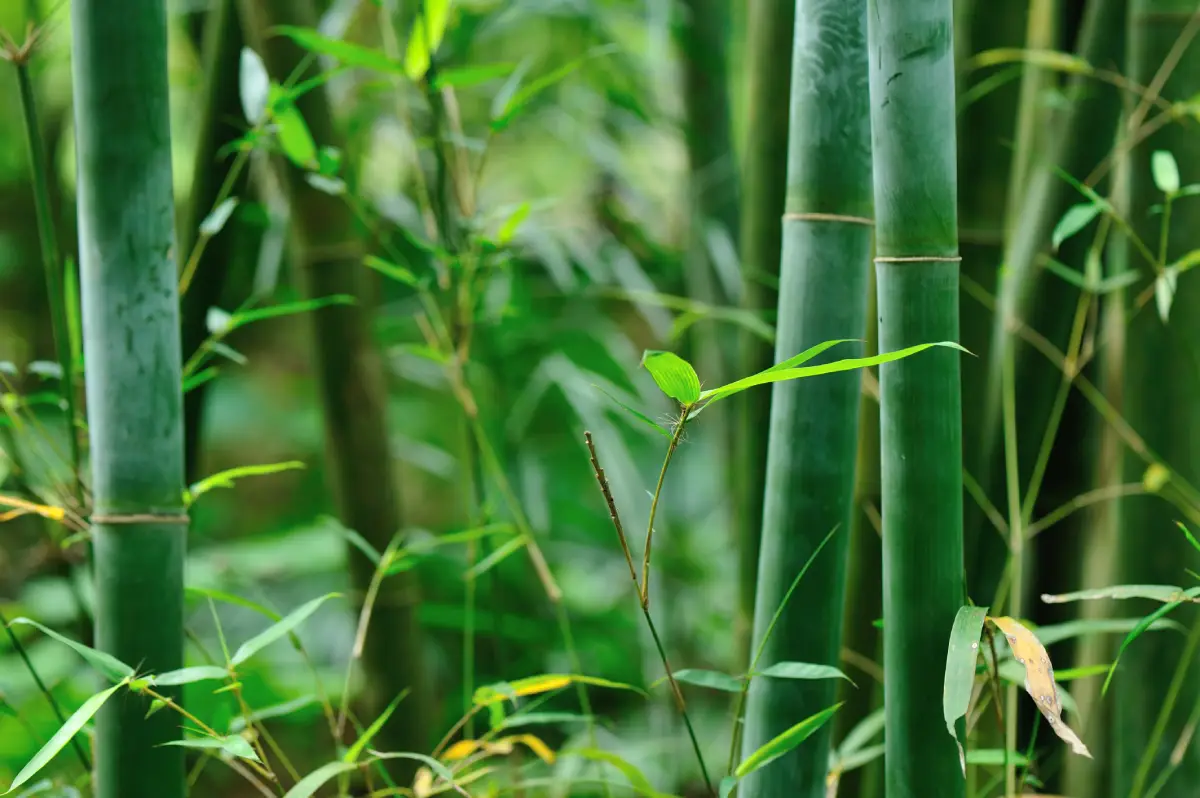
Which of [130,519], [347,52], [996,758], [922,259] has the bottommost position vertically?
[996,758]

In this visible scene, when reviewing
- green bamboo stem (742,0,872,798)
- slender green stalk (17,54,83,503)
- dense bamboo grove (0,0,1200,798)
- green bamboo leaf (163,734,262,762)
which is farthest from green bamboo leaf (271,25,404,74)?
green bamboo leaf (163,734,262,762)

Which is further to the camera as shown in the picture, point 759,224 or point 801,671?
point 759,224

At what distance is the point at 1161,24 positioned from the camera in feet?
1.97

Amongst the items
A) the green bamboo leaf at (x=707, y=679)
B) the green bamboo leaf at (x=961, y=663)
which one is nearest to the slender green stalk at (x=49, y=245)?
the green bamboo leaf at (x=707, y=679)

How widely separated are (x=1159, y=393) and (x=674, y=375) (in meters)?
0.47

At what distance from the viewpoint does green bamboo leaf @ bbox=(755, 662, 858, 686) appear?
0.40 m

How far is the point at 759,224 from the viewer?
72cm

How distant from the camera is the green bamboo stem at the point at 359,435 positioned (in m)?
0.82

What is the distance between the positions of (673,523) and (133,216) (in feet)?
3.76

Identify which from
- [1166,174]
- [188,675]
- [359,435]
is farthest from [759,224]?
[188,675]

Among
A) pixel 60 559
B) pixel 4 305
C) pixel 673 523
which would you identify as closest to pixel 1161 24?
pixel 60 559

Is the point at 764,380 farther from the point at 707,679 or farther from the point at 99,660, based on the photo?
the point at 99,660

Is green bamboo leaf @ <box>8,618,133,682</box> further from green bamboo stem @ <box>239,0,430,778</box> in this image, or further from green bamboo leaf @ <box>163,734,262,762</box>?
→ green bamboo stem @ <box>239,0,430,778</box>

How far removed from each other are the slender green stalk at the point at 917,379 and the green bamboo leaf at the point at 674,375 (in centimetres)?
10
